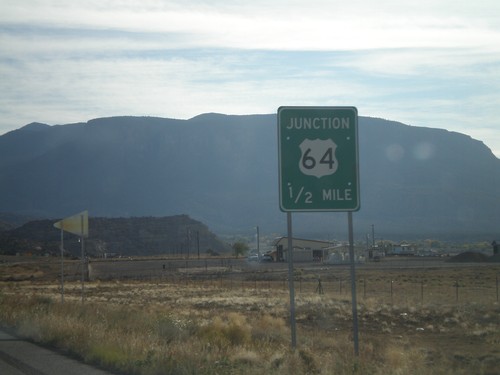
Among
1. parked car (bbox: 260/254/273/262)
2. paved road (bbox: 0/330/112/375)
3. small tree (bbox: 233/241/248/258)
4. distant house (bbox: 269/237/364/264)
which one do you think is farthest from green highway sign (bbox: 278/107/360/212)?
small tree (bbox: 233/241/248/258)

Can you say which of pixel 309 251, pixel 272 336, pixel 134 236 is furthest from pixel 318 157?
pixel 134 236

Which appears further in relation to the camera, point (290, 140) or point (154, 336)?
Answer: point (154, 336)

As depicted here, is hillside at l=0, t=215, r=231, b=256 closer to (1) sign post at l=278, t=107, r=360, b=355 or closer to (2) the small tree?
(2) the small tree

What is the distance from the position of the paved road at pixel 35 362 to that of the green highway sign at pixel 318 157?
438 cm

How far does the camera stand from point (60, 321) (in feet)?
57.9

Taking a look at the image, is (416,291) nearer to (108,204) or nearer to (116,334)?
(116,334)

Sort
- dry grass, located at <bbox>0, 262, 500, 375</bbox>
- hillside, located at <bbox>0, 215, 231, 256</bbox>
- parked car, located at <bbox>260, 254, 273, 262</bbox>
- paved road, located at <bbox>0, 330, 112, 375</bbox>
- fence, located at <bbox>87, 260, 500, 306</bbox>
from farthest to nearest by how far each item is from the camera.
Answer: hillside, located at <bbox>0, 215, 231, 256</bbox>
parked car, located at <bbox>260, 254, 273, 262</bbox>
fence, located at <bbox>87, 260, 500, 306</bbox>
paved road, located at <bbox>0, 330, 112, 375</bbox>
dry grass, located at <bbox>0, 262, 500, 375</bbox>

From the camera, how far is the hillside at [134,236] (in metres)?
140

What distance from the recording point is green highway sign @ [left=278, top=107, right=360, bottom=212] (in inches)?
413

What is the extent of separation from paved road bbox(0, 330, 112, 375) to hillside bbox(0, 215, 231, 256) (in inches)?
4833

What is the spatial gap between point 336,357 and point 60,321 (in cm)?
815

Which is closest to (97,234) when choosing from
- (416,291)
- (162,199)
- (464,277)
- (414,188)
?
(162,199)

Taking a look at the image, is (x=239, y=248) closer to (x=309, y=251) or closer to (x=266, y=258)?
(x=266, y=258)

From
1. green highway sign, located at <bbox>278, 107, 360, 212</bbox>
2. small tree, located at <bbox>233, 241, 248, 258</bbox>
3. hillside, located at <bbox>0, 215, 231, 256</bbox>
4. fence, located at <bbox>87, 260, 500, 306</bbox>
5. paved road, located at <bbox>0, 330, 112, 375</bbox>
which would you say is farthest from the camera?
hillside, located at <bbox>0, 215, 231, 256</bbox>
